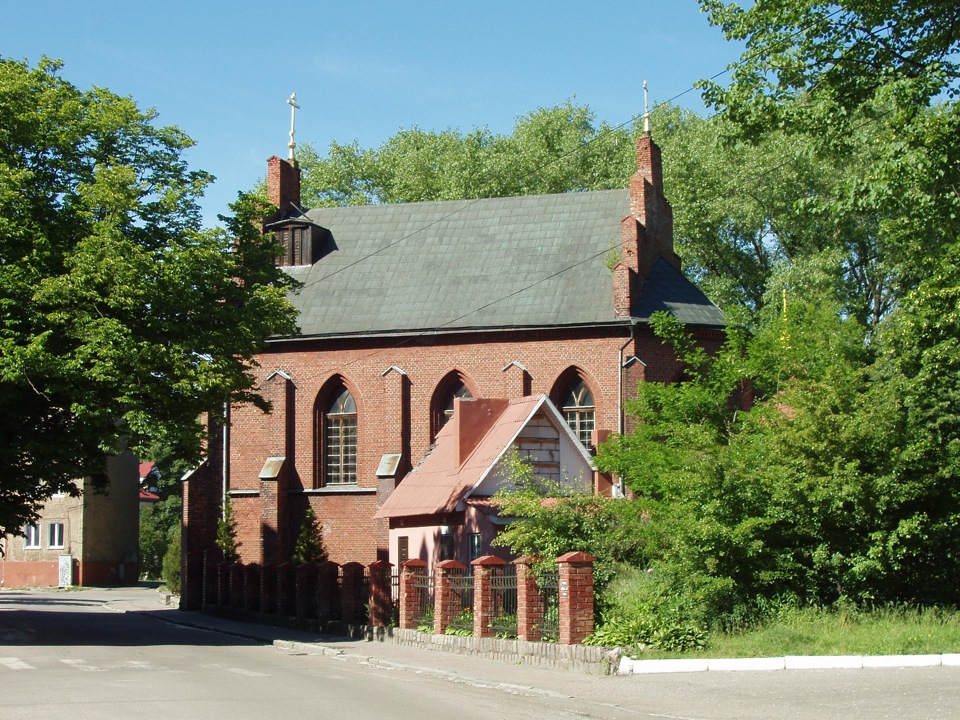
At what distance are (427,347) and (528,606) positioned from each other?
17282mm

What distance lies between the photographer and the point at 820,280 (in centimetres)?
3691

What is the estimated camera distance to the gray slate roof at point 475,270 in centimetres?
3419

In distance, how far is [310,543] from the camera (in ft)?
113

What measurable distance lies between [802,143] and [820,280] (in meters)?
4.64

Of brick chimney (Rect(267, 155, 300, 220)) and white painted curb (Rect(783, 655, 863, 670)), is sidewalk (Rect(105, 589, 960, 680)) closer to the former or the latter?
white painted curb (Rect(783, 655, 863, 670))

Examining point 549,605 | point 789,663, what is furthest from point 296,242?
point 789,663

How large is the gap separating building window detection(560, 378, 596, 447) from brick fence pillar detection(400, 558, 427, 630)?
11.2m

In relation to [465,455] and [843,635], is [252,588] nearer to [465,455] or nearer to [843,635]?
[465,455]

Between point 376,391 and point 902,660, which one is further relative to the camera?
point 376,391

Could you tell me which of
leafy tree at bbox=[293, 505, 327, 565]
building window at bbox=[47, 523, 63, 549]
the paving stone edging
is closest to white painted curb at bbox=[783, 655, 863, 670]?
the paving stone edging

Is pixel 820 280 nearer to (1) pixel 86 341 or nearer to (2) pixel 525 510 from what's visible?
(2) pixel 525 510

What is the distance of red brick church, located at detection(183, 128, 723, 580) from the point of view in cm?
3325

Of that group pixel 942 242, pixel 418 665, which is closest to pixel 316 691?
pixel 418 665

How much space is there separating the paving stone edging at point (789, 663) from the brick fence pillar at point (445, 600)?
5.80 m
